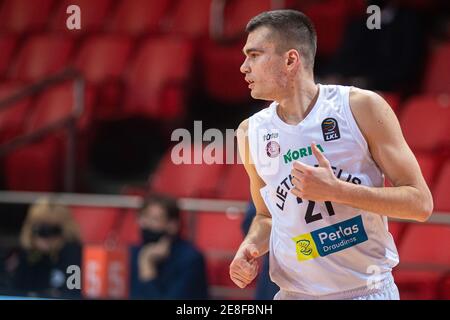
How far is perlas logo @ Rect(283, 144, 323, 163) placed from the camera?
3.27m

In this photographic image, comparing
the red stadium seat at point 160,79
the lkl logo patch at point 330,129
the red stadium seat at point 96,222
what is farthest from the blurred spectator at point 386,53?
the lkl logo patch at point 330,129

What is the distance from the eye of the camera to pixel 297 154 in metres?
3.29

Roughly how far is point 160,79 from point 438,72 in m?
1.90

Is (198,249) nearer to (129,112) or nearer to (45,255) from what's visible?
(45,255)

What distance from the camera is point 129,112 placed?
7012mm

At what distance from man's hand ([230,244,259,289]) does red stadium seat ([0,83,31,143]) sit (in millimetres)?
4382

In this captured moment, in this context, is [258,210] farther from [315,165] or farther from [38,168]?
[38,168]

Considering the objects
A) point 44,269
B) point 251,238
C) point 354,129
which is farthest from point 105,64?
point 354,129

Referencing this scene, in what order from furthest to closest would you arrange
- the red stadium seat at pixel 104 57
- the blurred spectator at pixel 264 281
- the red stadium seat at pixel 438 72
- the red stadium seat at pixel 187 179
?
the red stadium seat at pixel 104 57 → the red stadium seat at pixel 438 72 → the red stadium seat at pixel 187 179 → the blurred spectator at pixel 264 281

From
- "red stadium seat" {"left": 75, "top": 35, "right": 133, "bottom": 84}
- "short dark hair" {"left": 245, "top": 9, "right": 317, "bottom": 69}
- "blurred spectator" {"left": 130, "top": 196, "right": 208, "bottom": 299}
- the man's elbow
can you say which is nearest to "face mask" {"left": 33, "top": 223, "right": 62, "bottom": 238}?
"blurred spectator" {"left": 130, "top": 196, "right": 208, "bottom": 299}

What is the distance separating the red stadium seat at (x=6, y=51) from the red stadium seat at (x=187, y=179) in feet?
7.07

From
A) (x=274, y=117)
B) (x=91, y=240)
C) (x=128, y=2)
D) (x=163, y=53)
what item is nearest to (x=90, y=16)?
(x=128, y=2)

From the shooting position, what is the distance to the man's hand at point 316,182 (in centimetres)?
298

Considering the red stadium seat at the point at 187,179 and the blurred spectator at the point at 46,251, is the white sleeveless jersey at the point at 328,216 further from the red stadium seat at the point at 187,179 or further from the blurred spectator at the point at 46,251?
the red stadium seat at the point at 187,179
